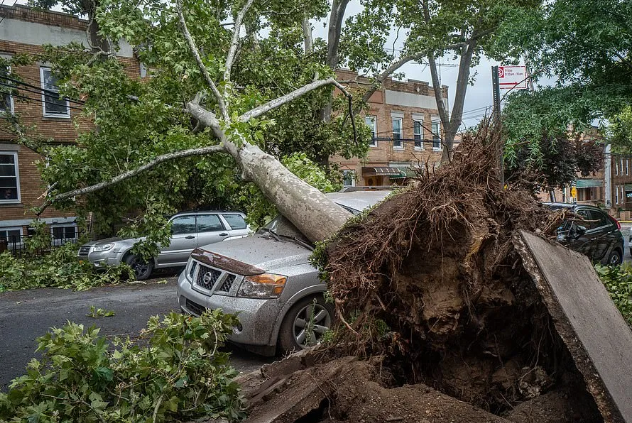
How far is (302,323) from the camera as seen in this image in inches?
214

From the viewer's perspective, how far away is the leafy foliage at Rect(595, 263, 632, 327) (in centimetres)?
442

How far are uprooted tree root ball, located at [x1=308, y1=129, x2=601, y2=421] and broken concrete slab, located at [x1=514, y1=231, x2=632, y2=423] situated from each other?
0.48ft

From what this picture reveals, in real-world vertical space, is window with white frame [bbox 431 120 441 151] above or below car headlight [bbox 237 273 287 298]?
above

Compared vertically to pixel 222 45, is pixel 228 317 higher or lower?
lower

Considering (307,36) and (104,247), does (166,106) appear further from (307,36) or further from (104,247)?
(307,36)

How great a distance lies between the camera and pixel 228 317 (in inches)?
149

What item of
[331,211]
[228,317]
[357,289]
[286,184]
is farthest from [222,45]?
[357,289]

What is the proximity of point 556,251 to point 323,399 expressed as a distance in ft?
5.51

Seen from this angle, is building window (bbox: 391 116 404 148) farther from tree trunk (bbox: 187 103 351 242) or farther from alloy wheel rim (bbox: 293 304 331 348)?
alloy wheel rim (bbox: 293 304 331 348)

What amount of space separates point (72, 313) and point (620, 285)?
7.37 meters

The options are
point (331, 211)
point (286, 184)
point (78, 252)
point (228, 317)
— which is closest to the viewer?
point (228, 317)

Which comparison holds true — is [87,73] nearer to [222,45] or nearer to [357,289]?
[222,45]

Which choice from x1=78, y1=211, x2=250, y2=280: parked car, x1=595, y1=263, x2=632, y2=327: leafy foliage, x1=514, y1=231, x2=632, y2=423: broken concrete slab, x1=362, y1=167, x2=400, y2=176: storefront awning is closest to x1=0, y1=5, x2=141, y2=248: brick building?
x1=78, y1=211, x2=250, y2=280: parked car

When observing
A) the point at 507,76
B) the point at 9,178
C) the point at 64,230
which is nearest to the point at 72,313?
the point at 507,76
